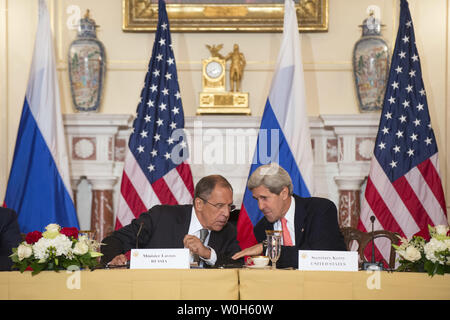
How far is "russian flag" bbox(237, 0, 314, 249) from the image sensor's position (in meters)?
4.53

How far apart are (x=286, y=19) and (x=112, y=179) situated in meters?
1.99

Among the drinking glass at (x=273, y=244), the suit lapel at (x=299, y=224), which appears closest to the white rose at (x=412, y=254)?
the drinking glass at (x=273, y=244)

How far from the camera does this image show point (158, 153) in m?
4.77

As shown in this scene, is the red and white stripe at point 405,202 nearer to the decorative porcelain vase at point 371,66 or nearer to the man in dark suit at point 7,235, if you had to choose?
the decorative porcelain vase at point 371,66

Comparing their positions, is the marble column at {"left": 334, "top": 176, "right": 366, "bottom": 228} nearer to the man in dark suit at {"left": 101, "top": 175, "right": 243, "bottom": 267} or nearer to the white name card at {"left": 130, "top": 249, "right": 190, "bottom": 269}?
the man in dark suit at {"left": 101, "top": 175, "right": 243, "bottom": 267}

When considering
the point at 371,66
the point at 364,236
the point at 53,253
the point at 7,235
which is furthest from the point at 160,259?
the point at 371,66

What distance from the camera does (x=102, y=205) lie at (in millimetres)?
5285

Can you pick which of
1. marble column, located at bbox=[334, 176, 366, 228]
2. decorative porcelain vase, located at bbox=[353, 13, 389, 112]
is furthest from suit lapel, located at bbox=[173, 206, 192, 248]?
decorative porcelain vase, located at bbox=[353, 13, 389, 112]

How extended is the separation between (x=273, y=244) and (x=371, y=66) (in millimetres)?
2988

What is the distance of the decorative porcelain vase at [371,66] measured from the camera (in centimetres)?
521

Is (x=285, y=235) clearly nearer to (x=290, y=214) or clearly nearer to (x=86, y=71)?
(x=290, y=214)

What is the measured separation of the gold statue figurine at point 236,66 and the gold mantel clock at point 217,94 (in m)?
0.02
